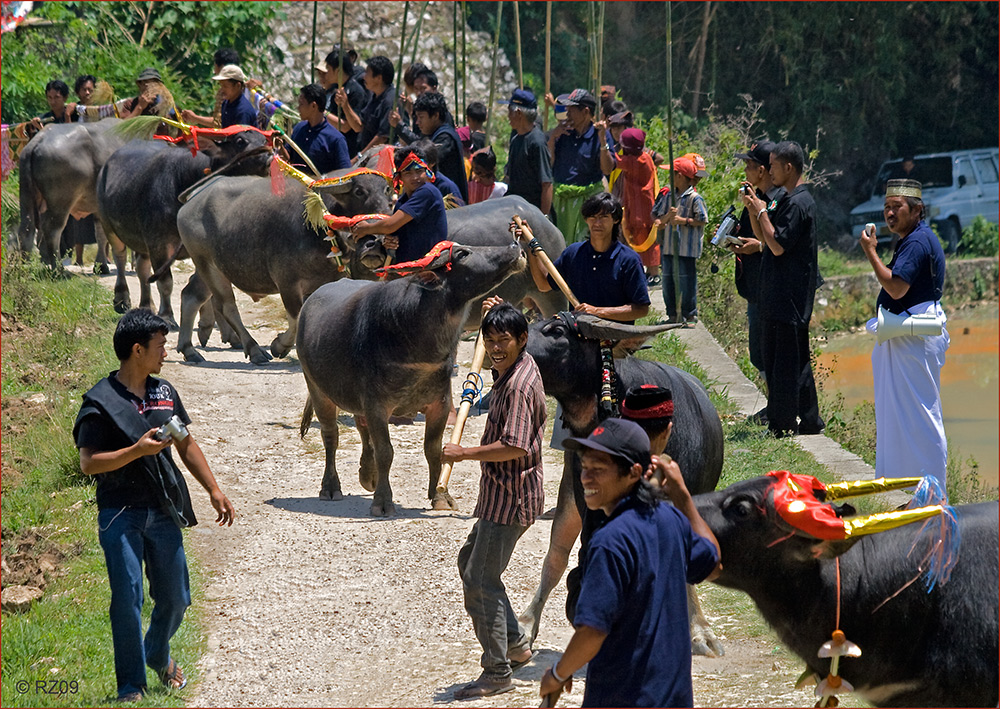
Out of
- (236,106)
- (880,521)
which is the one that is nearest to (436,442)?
(880,521)

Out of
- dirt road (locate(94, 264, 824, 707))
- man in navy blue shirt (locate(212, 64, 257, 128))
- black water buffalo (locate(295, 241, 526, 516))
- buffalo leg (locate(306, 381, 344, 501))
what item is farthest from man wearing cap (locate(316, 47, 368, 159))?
buffalo leg (locate(306, 381, 344, 501))

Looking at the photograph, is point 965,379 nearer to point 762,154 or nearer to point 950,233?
point 950,233

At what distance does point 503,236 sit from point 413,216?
1.44m

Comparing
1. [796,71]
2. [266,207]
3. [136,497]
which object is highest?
[796,71]

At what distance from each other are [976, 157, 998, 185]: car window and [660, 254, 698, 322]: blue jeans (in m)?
13.2

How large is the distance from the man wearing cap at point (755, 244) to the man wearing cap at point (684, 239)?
1.18m

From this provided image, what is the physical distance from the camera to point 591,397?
5.77 m

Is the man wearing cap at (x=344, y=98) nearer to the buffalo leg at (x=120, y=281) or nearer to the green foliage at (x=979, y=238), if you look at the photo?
the buffalo leg at (x=120, y=281)

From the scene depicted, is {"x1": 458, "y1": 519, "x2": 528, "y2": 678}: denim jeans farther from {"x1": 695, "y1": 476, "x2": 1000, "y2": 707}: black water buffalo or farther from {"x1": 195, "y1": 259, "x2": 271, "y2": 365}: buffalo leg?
{"x1": 195, "y1": 259, "x2": 271, "y2": 365}: buffalo leg

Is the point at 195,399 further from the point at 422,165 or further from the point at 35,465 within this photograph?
the point at 422,165

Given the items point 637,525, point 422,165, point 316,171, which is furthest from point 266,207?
point 637,525

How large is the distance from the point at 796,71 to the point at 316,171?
55.7ft

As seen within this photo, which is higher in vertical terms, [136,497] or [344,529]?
[136,497]

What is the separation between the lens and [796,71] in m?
25.0
